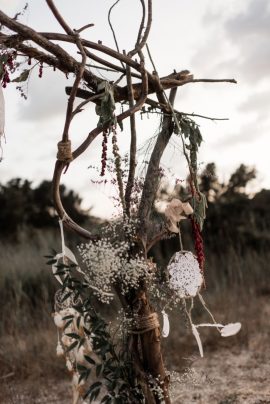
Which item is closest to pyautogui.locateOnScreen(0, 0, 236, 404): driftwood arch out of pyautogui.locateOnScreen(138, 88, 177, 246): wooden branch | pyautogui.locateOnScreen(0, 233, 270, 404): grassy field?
pyautogui.locateOnScreen(138, 88, 177, 246): wooden branch

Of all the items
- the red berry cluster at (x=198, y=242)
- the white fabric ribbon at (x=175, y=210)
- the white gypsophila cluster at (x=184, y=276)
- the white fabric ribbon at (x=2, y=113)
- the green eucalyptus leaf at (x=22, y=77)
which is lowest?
the white gypsophila cluster at (x=184, y=276)

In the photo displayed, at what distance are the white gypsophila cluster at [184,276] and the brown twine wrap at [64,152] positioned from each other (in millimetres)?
476

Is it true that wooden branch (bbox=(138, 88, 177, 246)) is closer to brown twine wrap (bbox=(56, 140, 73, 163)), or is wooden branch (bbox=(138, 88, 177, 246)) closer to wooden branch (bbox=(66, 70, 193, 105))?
wooden branch (bbox=(66, 70, 193, 105))

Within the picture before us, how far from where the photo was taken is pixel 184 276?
6.32 ft

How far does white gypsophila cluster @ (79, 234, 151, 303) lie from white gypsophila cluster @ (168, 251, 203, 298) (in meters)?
0.12

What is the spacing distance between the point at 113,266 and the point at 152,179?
333 mm

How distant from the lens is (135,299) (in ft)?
6.04

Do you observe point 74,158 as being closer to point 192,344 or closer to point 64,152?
point 64,152

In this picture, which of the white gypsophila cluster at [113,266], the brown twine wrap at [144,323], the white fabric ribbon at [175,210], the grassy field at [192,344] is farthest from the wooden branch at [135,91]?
the grassy field at [192,344]

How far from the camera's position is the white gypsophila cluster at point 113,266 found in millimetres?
1757

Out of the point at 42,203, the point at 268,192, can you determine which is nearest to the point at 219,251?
the point at 268,192

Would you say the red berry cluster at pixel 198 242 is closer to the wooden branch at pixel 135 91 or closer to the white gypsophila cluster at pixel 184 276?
the white gypsophila cluster at pixel 184 276

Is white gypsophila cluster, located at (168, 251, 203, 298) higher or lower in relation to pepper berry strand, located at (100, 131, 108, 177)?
lower

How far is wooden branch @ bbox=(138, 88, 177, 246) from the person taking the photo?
6.19ft
